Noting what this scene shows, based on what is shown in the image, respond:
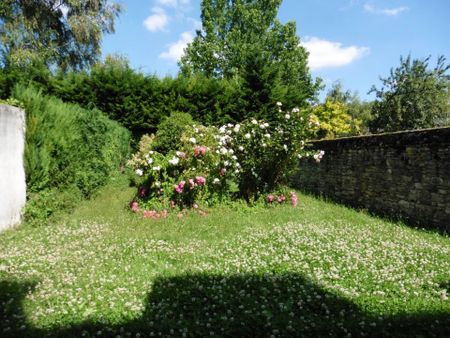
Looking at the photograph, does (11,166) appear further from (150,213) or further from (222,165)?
(222,165)

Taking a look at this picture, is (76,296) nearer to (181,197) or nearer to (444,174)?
(181,197)

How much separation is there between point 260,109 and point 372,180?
21.6ft

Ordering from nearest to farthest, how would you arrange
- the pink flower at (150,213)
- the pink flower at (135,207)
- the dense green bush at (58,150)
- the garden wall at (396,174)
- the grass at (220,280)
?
the grass at (220,280) → the dense green bush at (58,150) → the garden wall at (396,174) → the pink flower at (150,213) → the pink flower at (135,207)

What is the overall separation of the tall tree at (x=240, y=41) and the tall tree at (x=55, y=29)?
9761 millimetres

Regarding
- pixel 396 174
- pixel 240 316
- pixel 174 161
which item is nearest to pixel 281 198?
pixel 396 174

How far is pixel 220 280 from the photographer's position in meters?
4.49

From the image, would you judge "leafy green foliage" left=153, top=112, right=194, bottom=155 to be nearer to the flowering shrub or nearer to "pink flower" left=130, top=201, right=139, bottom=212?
the flowering shrub

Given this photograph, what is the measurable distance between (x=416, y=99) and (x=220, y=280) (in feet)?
76.1

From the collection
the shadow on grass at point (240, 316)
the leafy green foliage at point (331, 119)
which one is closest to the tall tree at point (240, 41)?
the leafy green foliage at point (331, 119)

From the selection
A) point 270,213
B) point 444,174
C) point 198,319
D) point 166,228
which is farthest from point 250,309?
point 444,174

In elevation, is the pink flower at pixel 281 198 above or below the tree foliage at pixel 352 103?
below

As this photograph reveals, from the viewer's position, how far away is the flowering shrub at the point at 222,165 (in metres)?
8.87

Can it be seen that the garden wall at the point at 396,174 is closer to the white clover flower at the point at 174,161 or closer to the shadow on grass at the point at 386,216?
the shadow on grass at the point at 386,216

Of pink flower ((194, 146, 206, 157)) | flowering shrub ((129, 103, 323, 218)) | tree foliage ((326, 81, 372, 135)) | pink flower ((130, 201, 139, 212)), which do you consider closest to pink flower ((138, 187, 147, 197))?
flowering shrub ((129, 103, 323, 218))
